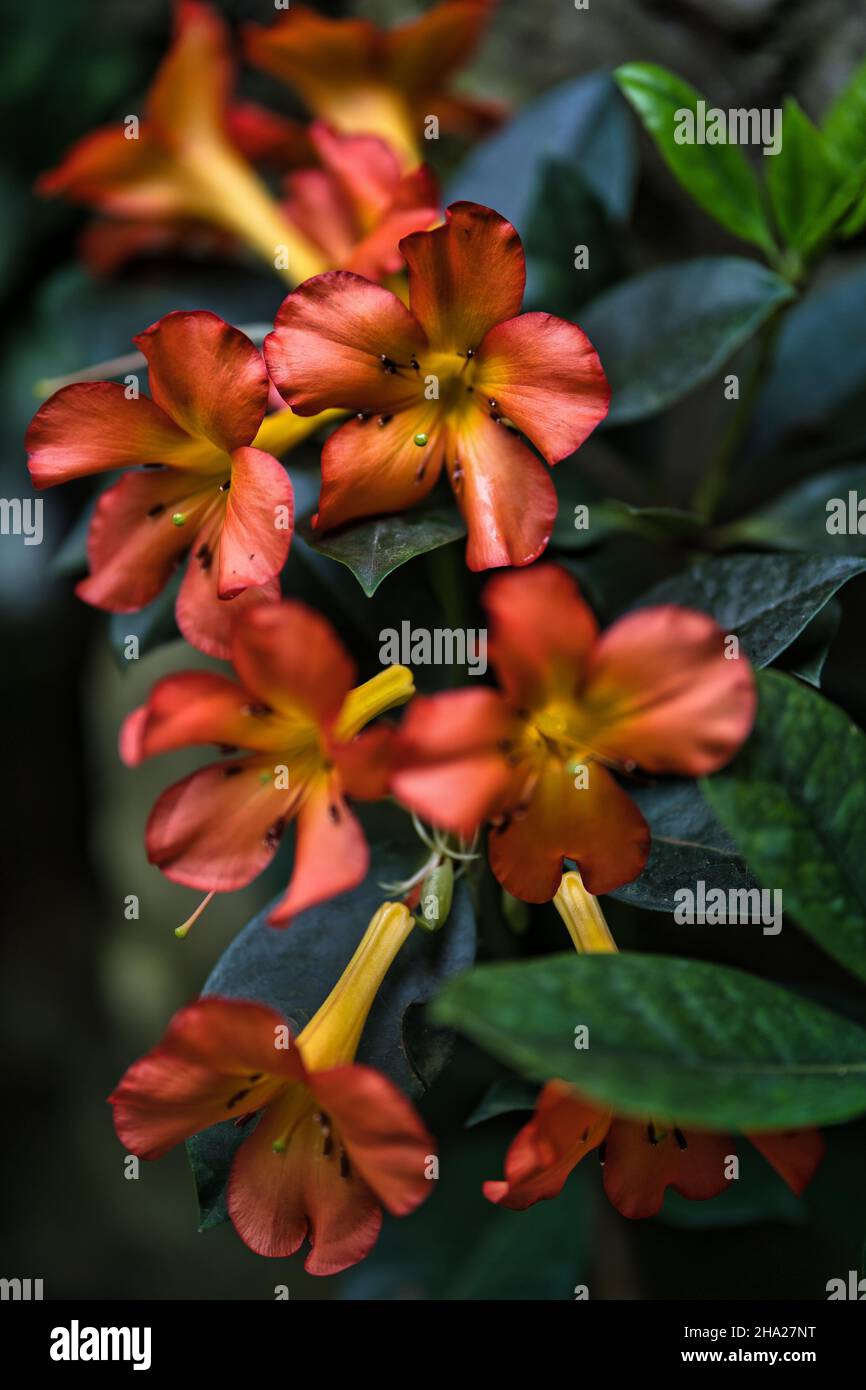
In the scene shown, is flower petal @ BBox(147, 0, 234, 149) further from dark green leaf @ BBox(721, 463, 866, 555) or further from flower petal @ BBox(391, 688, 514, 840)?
flower petal @ BBox(391, 688, 514, 840)

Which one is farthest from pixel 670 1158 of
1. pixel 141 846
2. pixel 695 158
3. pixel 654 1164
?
pixel 141 846

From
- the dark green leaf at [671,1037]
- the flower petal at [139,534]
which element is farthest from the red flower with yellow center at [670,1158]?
the flower petal at [139,534]

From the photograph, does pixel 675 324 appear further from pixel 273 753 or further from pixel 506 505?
pixel 273 753

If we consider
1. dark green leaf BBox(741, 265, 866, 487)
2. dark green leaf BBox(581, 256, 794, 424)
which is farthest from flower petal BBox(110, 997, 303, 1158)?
dark green leaf BBox(741, 265, 866, 487)
